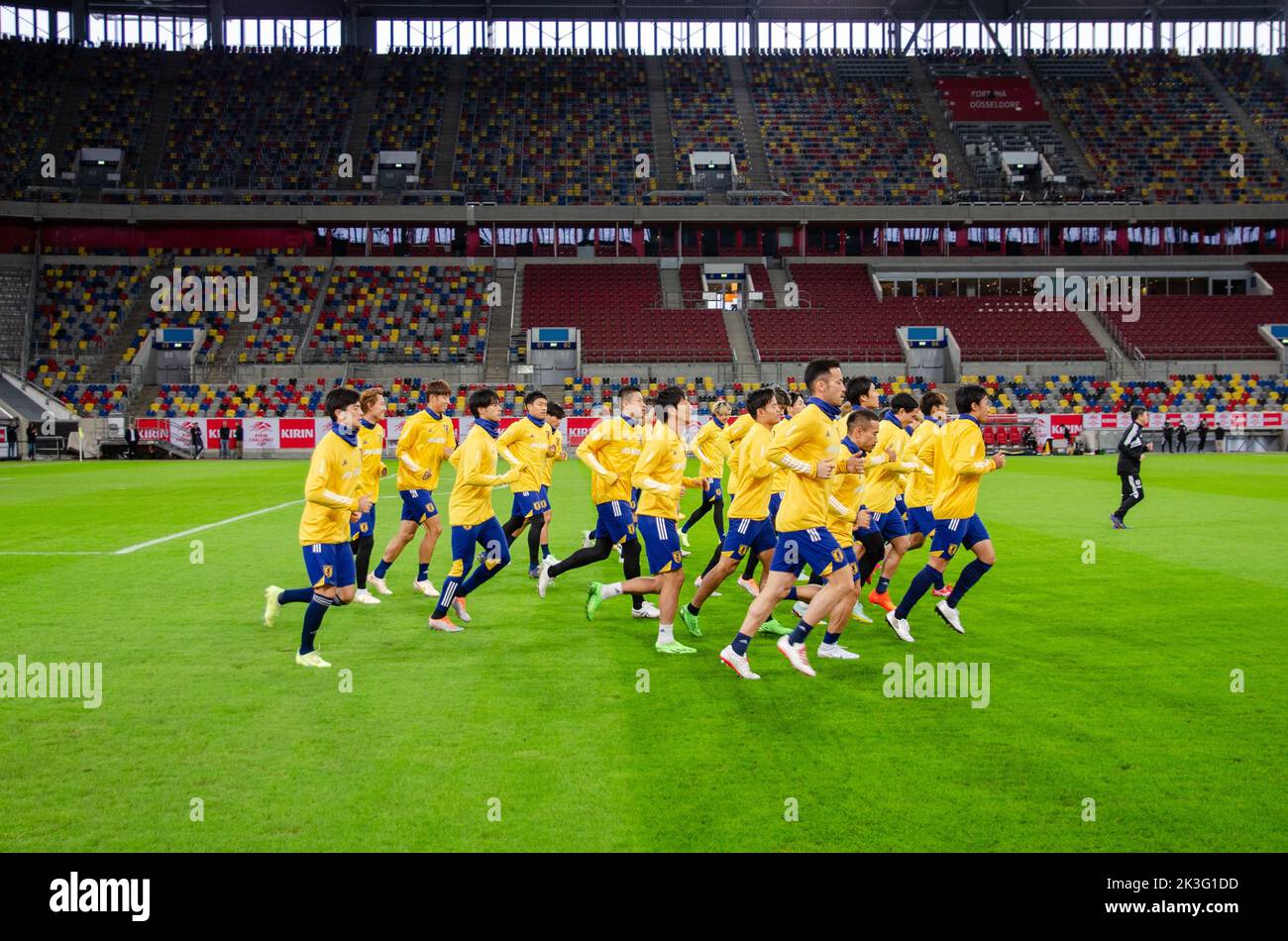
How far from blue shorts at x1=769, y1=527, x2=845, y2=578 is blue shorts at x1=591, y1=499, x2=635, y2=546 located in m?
2.46

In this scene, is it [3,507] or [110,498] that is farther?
[110,498]

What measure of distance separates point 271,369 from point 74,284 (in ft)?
50.1

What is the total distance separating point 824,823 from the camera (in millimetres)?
4926

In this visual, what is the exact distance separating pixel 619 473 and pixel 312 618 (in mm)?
3425

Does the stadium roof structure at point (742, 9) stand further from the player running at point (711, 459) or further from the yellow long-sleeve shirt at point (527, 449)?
the yellow long-sleeve shirt at point (527, 449)

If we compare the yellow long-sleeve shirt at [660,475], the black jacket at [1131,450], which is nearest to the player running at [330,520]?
the yellow long-sleeve shirt at [660,475]

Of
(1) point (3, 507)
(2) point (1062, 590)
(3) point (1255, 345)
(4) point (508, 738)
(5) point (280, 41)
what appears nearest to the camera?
(4) point (508, 738)

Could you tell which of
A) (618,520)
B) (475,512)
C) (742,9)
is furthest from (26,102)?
(618,520)

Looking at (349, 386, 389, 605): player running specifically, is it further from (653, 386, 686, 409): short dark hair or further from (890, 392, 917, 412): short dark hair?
(890, 392, 917, 412): short dark hair

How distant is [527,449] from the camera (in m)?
12.2

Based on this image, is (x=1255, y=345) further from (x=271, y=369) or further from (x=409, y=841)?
(x=409, y=841)

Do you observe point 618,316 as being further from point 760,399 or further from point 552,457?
point 760,399

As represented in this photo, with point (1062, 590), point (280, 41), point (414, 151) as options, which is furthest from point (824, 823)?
point (280, 41)

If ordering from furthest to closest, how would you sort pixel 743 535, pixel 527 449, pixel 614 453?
pixel 527 449, pixel 614 453, pixel 743 535
